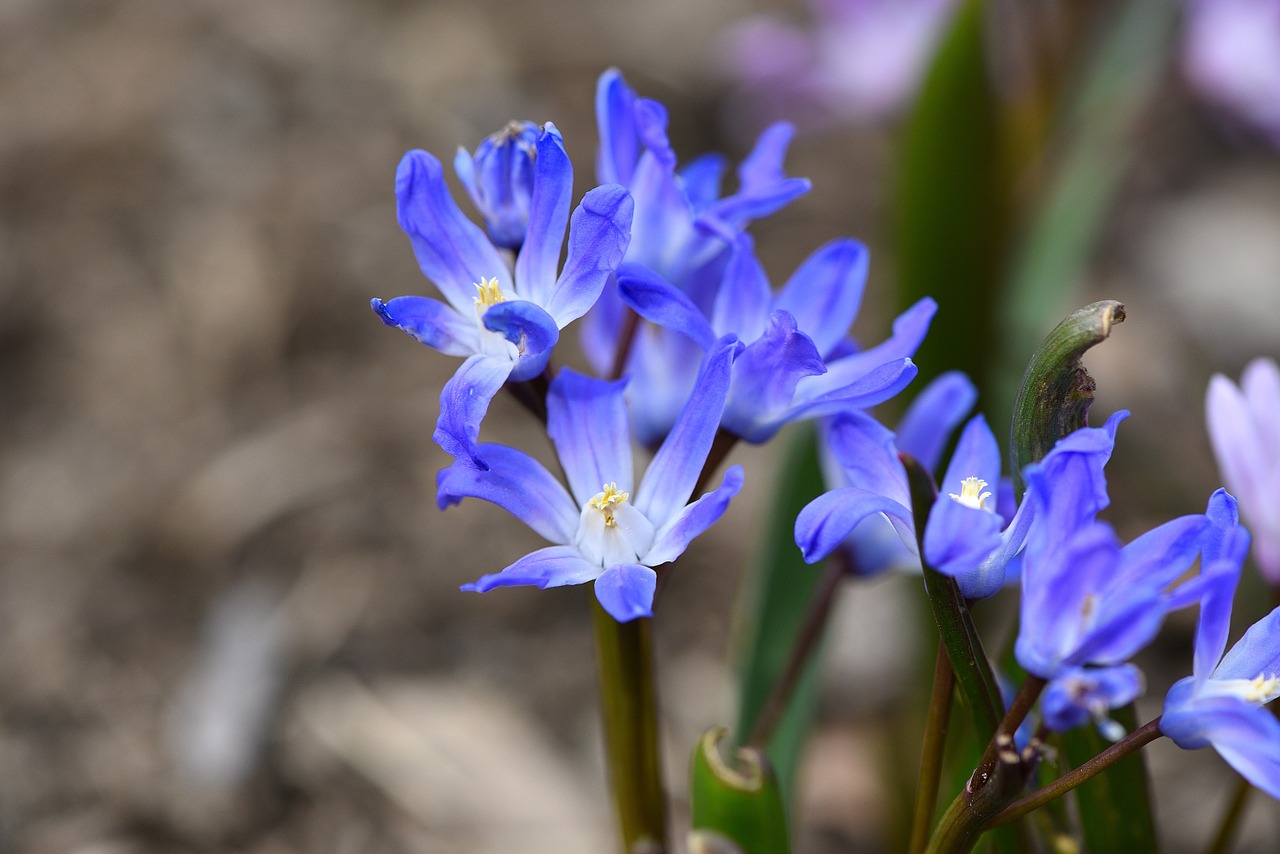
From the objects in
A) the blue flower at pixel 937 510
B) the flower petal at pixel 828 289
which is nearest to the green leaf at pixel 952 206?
the flower petal at pixel 828 289

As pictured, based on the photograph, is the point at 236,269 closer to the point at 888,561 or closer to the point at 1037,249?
the point at 1037,249

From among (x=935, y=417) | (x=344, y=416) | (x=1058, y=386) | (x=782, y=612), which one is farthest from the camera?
(x=344, y=416)

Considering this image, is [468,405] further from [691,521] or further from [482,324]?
[691,521]

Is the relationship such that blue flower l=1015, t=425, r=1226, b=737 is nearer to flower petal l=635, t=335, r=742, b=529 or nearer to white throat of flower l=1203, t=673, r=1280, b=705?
white throat of flower l=1203, t=673, r=1280, b=705

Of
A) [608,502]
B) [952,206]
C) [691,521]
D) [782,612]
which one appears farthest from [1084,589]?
[952,206]

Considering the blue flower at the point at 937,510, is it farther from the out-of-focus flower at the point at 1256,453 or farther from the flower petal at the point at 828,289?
the out-of-focus flower at the point at 1256,453

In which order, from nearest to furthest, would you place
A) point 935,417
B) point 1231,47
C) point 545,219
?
point 545,219
point 935,417
point 1231,47

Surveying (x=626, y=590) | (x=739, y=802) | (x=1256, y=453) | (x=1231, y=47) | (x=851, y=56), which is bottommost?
(x=739, y=802)
